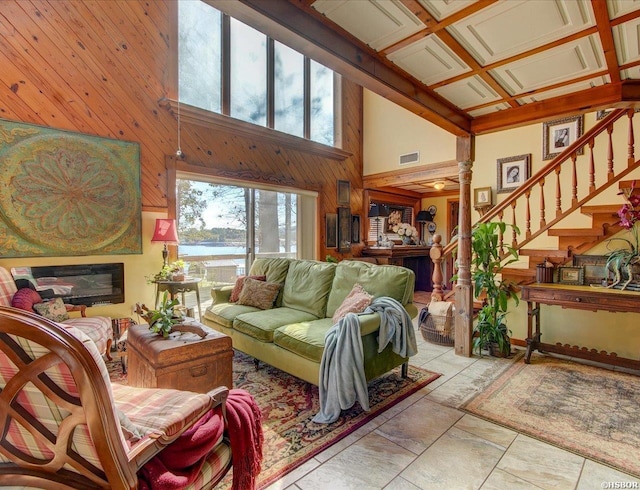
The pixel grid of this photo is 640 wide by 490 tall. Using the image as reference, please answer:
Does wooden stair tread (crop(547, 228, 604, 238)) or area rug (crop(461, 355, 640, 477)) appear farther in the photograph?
wooden stair tread (crop(547, 228, 604, 238))

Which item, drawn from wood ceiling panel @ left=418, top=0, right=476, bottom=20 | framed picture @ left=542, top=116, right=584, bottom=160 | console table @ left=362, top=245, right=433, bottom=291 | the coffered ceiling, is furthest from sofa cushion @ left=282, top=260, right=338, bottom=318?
framed picture @ left=542, top=116, right=584, bottom=160

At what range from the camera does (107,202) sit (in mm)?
3762

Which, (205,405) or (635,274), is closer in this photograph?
(205,405)

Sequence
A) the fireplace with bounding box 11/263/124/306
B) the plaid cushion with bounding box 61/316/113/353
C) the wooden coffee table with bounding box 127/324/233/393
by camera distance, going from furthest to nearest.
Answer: the fireplace with bounding box 11/263/124/306 → the plaid cushion with bounding box 61/316/113/353 → the wooden coffee table with bounding box 127/324/233/393

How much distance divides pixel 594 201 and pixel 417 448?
3.56m

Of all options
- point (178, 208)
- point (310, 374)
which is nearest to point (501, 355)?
point (310, 374)

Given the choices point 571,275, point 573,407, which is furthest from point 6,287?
point 571,275

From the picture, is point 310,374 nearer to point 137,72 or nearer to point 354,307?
point 354,307

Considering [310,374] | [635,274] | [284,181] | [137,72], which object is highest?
[137,72]

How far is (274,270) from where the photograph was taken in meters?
3.78

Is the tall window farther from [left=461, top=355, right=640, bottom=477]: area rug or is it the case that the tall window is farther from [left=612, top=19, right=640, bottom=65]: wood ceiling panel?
[left=461, top=355, right=640, bottom=477]: area rug

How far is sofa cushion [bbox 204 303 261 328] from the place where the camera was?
3238mm

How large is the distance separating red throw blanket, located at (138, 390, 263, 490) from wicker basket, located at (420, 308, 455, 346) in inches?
116

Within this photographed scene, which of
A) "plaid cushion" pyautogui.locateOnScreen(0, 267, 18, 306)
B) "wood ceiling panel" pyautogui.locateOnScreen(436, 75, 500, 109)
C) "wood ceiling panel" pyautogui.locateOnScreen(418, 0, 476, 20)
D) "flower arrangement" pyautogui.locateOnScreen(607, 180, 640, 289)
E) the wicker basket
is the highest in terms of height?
"wood ceiling panel" pyautogui.locateOnScreen(436, 75, 500, 109)
